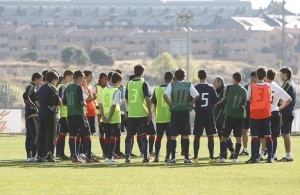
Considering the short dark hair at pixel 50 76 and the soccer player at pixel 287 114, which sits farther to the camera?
the soccer player at pixel 287 114

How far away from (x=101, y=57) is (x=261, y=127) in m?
163

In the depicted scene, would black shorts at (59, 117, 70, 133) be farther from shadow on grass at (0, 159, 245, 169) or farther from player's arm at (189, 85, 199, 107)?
player's arm at (189, 85, 199, 107)

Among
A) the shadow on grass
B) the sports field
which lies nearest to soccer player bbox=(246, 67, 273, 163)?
the sports field

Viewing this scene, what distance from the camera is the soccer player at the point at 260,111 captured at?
25577mm

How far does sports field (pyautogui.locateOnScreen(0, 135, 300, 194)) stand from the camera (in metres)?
19.8

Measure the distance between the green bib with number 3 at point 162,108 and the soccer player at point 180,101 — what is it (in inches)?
31.9

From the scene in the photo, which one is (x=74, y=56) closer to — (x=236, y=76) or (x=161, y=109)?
(x=161, y=109)

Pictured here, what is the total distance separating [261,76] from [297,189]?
5782mm

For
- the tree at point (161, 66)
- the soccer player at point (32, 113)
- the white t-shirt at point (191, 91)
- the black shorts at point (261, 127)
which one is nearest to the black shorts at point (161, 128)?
the white t-shirt at point (191, 91)

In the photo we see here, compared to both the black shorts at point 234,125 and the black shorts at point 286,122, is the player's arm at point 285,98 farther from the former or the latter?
the black shorts at point 234,125

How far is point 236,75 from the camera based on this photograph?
2611 cm

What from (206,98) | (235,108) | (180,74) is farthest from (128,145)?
(235,108)

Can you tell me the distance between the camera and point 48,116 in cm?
2650

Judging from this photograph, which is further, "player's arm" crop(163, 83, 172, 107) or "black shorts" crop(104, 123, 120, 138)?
"black shorts" crop(104, 123, 120, 138)
